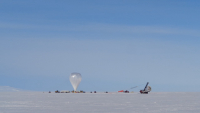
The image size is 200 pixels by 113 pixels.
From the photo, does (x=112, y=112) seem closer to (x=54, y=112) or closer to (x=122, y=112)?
(x=122, y=112)

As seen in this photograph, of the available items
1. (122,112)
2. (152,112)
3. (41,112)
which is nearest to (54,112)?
(41,112)

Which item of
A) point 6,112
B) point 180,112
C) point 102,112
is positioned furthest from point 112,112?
point 6,112

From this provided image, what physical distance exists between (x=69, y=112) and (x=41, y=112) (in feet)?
15.8

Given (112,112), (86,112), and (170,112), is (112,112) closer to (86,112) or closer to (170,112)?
(86,112)

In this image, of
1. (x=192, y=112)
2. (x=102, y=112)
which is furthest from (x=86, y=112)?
(x=192, y=112)

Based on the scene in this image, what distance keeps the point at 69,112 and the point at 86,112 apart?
9.52 ft

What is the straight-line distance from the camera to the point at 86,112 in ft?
184

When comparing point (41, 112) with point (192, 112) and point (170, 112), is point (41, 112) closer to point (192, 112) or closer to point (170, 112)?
point (170, 112)

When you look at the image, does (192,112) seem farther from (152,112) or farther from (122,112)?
(122,112)

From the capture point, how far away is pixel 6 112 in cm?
5650

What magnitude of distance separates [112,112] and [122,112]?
1.74 metres

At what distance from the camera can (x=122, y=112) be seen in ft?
187

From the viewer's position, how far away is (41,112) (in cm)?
5647

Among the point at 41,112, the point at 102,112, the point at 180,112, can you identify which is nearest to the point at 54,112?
the point at 41,112
